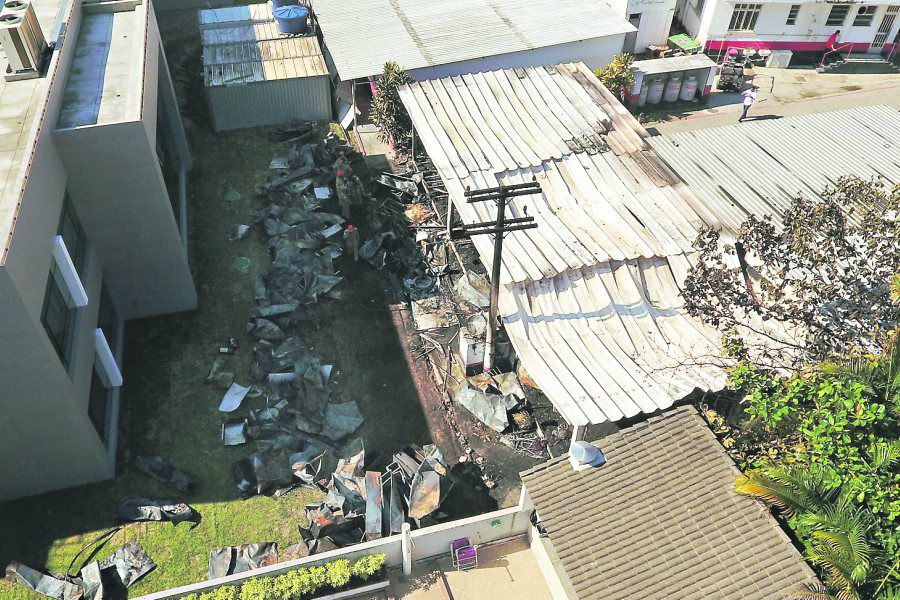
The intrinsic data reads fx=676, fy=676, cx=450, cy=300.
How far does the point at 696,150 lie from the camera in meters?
25.4

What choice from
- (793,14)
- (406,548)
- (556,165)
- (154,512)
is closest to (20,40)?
(154,512)

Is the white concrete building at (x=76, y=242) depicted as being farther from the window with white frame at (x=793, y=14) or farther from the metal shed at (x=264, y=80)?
the window with white frame at (x=793, y=14)

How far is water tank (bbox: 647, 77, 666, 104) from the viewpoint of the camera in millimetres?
34625

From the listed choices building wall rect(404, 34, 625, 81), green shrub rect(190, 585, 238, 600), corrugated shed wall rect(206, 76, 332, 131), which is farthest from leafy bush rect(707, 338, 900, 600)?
corrugated shed wall rect(206, 76, 332, 131)

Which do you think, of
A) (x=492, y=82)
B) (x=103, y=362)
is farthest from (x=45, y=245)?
(x=492, y=82)

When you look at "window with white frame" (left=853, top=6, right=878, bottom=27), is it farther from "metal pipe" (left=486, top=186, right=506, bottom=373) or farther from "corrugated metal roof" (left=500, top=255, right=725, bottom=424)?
"metal pipe" (left=486, top=186, right=506, bottom=373)

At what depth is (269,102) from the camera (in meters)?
31.6

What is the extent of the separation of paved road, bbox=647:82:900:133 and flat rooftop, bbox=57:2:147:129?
22883 millimetres

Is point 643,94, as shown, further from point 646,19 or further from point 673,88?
point 646,19

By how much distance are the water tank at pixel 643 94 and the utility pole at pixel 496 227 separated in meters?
16.6

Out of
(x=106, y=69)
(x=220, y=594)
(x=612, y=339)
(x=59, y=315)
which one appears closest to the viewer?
(x=220, y=594)

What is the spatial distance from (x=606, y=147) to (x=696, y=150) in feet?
11.7

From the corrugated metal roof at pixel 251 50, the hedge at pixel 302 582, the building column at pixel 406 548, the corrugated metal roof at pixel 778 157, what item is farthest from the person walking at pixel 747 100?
A: the hedge at pixel 302 582

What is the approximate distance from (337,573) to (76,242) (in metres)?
12.1
